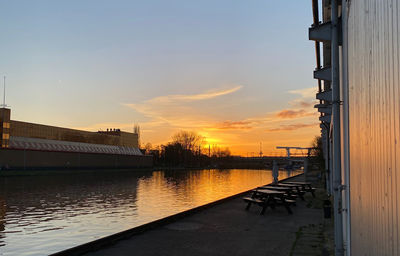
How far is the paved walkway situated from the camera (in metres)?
7.54

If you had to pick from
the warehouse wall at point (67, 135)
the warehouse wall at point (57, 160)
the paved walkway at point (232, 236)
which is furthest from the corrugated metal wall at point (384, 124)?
the warehouse wall at point (67, 135)

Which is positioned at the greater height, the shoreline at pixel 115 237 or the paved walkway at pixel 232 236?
the shoreline at pixel 115 237

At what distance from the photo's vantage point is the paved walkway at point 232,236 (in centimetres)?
754

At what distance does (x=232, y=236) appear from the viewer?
356 inches

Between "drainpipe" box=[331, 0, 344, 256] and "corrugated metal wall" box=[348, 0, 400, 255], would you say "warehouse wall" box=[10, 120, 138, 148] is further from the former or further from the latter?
"corrugated metal wall" box=[348, 0, 400, 255]

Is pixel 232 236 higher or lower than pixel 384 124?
lower

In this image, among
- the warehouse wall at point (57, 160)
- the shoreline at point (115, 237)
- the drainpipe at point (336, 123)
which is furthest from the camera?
the warehouse wall at point (57, 160)

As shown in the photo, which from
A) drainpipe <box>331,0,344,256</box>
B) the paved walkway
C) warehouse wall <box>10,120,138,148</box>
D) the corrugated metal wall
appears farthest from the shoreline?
warehouse wall <box>10,120,138,148</box>

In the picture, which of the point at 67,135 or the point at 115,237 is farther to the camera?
the point at 67,135

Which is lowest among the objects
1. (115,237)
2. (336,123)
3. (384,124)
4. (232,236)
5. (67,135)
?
(232,236)

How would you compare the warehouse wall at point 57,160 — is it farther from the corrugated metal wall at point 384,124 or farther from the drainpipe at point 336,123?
the corrugated metal wall at point 384,124

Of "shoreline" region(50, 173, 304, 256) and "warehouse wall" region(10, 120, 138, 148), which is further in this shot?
"warehouse wall" region(10, 120, 138, 148)

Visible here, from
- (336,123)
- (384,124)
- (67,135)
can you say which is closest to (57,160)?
(67,135)

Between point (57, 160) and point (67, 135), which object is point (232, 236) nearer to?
point (57, 160)
